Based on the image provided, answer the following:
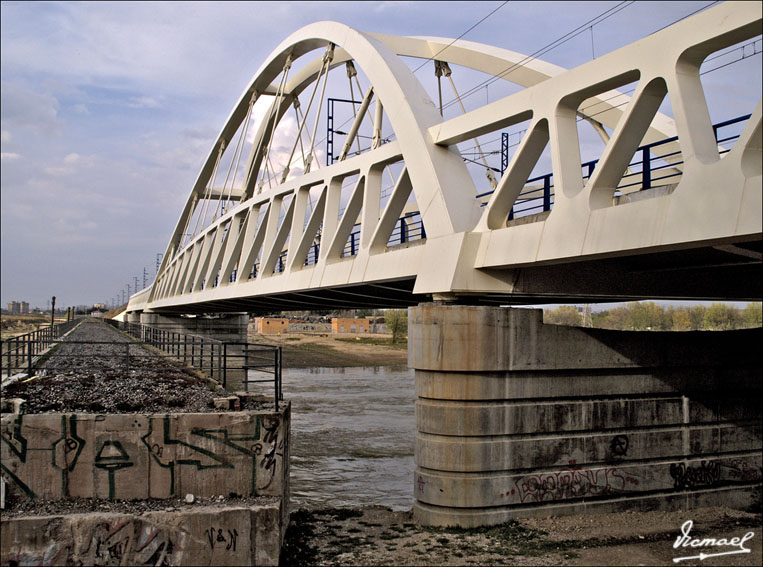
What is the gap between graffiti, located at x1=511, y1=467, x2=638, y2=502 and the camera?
1202 centimetres

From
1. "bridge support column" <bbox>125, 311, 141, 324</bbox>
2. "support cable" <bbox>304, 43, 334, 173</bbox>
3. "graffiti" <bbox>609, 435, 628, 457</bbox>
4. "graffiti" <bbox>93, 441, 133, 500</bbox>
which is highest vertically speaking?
"support cable" <bbox>304, 43, 334, 173</bbox>

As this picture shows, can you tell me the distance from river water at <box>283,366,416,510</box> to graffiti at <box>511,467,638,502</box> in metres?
4.08

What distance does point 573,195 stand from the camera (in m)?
10.6

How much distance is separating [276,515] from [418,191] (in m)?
7.02

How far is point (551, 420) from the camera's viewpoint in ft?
40.2

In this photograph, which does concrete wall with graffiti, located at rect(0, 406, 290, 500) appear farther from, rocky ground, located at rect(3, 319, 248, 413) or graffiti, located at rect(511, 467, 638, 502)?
graffiti, located at rect(511, 467, 638, 502)

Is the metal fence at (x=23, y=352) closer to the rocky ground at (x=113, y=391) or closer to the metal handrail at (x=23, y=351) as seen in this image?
the metal handrail at (x=23, y=351)

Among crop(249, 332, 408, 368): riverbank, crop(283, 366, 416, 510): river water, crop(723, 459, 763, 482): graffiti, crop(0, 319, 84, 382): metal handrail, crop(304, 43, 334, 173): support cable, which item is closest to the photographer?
crop(723, 459, 763, 482): graffiti

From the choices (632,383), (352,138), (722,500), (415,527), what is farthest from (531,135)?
(352,138)

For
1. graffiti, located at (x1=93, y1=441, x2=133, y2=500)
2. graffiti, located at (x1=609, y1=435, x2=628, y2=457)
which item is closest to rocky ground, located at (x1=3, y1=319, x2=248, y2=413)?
graffiti, located at (x1=93, y1=441, x2=133, y2=500)

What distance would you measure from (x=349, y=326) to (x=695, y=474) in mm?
117886

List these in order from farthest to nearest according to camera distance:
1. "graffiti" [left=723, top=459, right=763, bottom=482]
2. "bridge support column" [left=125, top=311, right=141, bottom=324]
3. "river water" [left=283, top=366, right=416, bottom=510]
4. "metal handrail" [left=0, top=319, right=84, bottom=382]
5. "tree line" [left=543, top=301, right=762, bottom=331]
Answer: "tree line" [left=543, top=301, right=762, bottom=331] < "bridge support column" [left=125, top=311, right=141, bottom=324] < "river water" [left=283, top=366, right=416, bottom=510] < "metal handrail" [left=0, top=319, right=84, bottom=382] < "graffiti" [left=723, top=459, right=763, bottom=482]

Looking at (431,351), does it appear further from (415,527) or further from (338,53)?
(338,53)

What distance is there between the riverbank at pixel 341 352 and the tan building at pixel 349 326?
19631 mm
